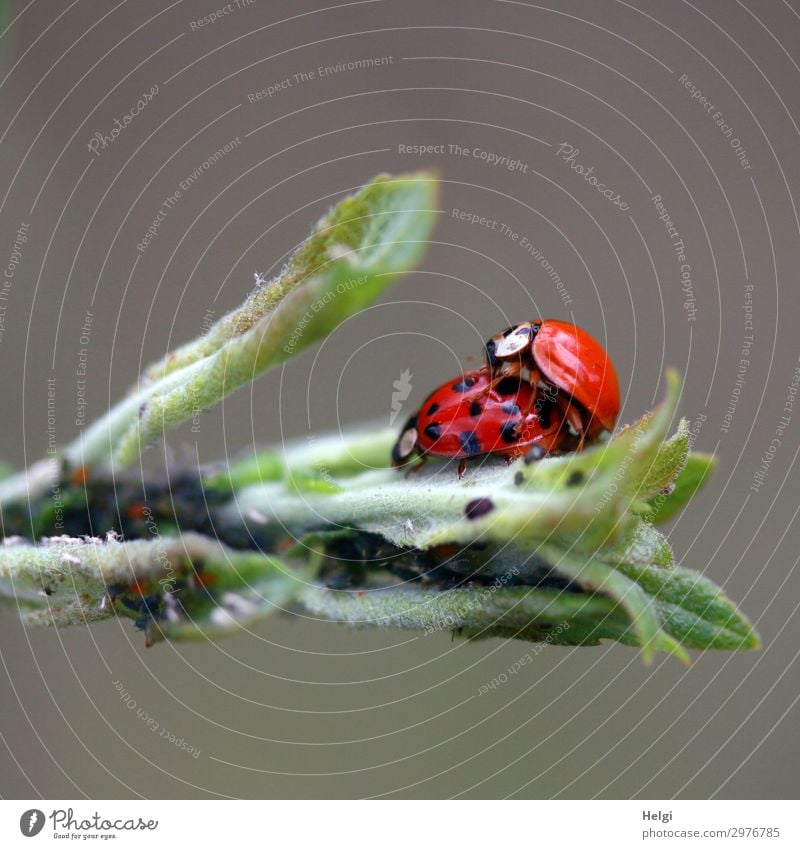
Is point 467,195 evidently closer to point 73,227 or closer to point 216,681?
point 73,227

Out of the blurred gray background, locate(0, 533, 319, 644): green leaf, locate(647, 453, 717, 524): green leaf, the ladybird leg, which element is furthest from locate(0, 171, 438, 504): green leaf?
the blurred gray background

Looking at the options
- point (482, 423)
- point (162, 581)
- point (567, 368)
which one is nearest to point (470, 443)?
point (482, 423)

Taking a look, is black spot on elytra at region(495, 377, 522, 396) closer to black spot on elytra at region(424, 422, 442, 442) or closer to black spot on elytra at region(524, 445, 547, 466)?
black spot on elytra at region(424, 422, 442, 442)

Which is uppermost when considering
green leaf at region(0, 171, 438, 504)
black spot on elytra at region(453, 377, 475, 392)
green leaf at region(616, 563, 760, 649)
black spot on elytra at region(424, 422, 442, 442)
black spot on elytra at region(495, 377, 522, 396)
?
green leaf at region(0, 171, 438, 504)

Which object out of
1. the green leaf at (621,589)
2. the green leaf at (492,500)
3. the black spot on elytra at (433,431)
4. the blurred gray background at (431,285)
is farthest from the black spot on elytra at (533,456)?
the blurred gray background at (431,285)

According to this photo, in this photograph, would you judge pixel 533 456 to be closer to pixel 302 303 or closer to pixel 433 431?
pixel 433 431
